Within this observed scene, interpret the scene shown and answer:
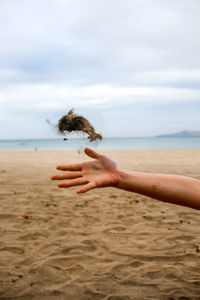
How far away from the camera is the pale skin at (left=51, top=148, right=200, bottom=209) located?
2410 mm

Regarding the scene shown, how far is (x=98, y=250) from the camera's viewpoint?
400 centimetres

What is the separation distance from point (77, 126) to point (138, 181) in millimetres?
680

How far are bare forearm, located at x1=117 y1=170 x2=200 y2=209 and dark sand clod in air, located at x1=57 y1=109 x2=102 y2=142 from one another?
1.28 ft

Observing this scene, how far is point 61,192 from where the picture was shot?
25.7 feet

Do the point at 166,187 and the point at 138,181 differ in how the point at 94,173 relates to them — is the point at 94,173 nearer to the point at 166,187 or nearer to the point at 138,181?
the point at 138,181

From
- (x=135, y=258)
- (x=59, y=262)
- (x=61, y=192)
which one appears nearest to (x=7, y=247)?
(x=59, y=262)

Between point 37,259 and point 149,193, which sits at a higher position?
point 149,193

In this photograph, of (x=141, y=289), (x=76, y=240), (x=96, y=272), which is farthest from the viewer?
(x=76, y=240)

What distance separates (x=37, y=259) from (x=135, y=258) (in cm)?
124

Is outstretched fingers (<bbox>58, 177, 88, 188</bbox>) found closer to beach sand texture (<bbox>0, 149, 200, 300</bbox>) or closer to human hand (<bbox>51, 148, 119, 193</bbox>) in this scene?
human hand (<bbox>51, 148, 119, 193</bbox>)

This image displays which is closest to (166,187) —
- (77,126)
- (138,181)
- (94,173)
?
(138,181)

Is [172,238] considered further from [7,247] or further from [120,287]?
[7,247]

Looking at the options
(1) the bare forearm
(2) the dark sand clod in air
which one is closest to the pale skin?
(1) the bare forearm

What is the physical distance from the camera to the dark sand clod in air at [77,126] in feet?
7.71
